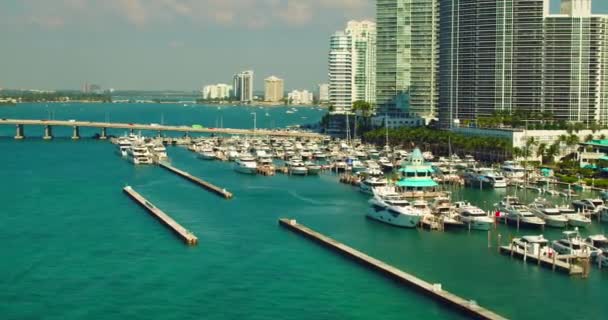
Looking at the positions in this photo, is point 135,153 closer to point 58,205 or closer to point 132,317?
point 58,205

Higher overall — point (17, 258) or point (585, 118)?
point (585, 118)

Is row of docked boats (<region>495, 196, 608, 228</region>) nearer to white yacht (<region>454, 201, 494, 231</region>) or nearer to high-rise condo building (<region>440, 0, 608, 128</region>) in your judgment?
white yacht (<region>454, 201, 494, 231</region>)

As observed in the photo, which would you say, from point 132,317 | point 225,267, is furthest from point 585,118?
point 132,317

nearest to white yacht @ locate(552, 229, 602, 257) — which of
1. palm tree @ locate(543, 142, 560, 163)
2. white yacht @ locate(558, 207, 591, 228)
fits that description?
white yacht @ locate(558, 207, 591, 228)

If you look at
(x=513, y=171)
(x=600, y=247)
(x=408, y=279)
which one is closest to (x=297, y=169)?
(x=513, y=171)

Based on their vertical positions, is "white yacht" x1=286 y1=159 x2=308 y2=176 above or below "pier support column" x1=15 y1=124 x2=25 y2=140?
below

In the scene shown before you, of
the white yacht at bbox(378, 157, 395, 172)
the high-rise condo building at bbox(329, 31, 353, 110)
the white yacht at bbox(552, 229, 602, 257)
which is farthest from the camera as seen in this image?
the high-rise condo building at bbox(329, 31, 353, 110)

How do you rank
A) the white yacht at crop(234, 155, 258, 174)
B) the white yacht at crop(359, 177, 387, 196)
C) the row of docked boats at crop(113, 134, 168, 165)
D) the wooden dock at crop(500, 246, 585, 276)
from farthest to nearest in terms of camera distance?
the row of docked boats at crop(113, 134, 168, 165)
the white yacht at crop(234, 155, 258, 174)
the white yacht at crop(359, 177, 387, 196)
the wooden dock at crop(500, 246, 585, 276)
